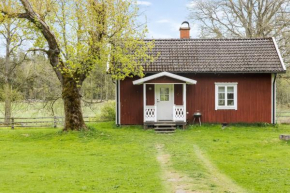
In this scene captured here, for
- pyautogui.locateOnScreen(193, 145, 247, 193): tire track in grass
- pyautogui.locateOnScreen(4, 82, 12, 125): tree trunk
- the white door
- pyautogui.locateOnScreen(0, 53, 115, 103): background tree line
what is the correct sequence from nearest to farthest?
pyautogui.locateOnScreen(193, 145, 247, 193): tire track in grass < the white door < pyautogui.locateOnScreen(4, 82, 12, 125): tree trunk < pyautogui.locateOnScreen(0, 53, 115, 103): background tree line

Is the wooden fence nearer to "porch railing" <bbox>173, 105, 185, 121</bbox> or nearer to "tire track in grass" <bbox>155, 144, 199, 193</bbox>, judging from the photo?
"porch railing" <bbox>173, 105, 185, 121</bbox>

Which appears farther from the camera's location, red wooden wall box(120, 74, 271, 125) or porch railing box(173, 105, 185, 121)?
red wooden wall box(120, 74, 271, 125)

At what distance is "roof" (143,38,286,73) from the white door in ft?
3.38

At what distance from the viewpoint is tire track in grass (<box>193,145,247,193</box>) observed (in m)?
8.59

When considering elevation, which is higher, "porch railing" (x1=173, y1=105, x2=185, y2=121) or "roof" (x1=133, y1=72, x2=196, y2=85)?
"roof" (x1=133, y1=72, x2=196, y2=85)

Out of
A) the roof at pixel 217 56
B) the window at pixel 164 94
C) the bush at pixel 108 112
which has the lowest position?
the bush at pixel 108 112

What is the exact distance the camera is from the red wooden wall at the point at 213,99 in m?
21.4

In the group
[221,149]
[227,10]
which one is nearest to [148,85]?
[221,149]

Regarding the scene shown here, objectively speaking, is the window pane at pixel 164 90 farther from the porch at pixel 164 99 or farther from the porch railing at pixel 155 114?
the porch railing at pixel 155 114

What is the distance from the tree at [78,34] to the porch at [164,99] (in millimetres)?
2764

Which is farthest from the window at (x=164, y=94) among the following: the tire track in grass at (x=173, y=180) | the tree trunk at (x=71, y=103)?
the tire track in grass at (x=173, y=180)

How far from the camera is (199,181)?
30.6ft

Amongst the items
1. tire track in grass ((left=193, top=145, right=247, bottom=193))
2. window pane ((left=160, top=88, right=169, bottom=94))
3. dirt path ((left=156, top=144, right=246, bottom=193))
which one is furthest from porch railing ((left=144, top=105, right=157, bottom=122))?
dirt path ((left=156, top=144, right=246, bottom=193))

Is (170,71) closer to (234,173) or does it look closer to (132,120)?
(132,120)
